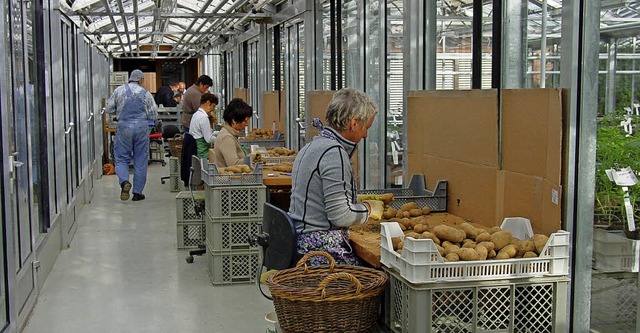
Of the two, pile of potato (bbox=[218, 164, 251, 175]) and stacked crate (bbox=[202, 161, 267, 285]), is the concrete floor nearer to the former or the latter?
stacked crate (bbox=[202, 161, 267, 285])

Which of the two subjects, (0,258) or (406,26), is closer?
(0,258)

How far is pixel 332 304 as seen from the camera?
3.06 meters

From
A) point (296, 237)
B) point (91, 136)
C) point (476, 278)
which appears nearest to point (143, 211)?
point (91, 136)

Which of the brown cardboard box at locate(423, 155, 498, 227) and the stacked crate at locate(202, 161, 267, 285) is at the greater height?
the brown cardboard box at locate(423, 155, 498, 227)

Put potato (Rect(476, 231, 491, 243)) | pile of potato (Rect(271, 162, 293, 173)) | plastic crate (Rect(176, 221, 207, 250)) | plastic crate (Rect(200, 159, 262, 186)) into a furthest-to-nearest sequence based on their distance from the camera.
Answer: plastic crate (Rect(176, 221, 207, 250)) → pile of potato (Rect(271, 162, 293, 173)) → plastic crate (Rect(200, 159, 262, 186)) → potato (Rect(476, 231, 491, 243))

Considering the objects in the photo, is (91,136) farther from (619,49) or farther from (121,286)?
(619,49)

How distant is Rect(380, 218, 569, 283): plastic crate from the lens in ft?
9.46

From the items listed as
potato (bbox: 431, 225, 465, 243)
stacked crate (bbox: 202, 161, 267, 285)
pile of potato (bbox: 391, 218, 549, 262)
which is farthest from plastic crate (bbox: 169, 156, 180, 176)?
potato (bbox: 431, 225, 465, 243)

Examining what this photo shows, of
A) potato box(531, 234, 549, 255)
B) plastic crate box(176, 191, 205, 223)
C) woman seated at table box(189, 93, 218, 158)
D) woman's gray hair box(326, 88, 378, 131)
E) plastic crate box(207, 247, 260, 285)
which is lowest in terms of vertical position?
plastic crate box(207, 247, 260, 285)

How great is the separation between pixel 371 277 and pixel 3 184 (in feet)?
8.24

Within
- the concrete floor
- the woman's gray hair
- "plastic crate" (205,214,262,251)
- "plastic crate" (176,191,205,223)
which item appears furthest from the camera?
"plastic crate" (176,191,205,223)

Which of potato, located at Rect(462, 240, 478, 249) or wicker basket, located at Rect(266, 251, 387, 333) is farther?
potato, located at Rect(462, 240, 478, 249)

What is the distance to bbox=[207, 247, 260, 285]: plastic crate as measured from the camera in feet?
21.0

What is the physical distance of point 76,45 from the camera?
1120cm
